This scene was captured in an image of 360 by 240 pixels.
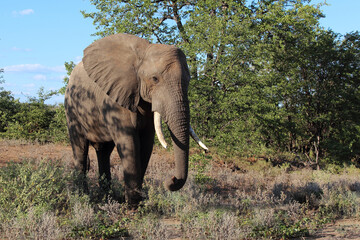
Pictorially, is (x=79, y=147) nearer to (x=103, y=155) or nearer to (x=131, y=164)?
(x=103, y=155)

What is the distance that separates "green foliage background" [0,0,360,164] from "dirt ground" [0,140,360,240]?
211 cm

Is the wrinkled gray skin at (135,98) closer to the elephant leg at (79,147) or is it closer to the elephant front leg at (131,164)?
the elephant front leg at (131,164)

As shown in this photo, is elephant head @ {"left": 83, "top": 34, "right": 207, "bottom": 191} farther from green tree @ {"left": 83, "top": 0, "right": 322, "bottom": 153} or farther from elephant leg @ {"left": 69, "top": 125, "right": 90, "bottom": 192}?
green tree @ {"left": 83, "top": 0, "right": 322, "bottom": 153}

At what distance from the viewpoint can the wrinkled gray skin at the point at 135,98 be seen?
6.14 metres

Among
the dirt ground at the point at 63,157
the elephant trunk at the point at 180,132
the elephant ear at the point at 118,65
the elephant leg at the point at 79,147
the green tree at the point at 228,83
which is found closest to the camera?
the elephant trunk at the point at 180,132

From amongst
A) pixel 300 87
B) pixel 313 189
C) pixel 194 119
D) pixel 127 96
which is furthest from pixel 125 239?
pixel 300 87

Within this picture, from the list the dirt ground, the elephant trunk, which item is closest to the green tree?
the dirt ground

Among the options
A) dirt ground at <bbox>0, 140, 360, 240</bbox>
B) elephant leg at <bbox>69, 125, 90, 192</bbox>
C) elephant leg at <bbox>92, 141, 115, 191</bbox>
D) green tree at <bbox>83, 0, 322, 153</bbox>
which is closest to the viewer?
dirt ground at <bbox>0, 140, 360, 240</bbox>

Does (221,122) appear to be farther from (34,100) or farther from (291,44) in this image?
(34,100)

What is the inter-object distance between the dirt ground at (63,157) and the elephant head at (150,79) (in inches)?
60.4

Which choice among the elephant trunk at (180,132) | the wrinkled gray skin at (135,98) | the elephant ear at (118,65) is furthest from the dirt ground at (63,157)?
the elephant ear at (118,65)

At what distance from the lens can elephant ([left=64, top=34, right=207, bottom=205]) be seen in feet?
20.1

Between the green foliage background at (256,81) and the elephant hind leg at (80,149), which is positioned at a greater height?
the green foliage background at (256,81)

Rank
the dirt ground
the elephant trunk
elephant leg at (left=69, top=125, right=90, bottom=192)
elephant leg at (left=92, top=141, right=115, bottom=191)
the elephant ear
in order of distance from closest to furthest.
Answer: the elephant trunk < the dirt ground < the elephant ear < elephant leg at (left=69, top=125, right=90, bottom=192) < elephant leg at (left=92, top=141, right=115, bottom=191)
